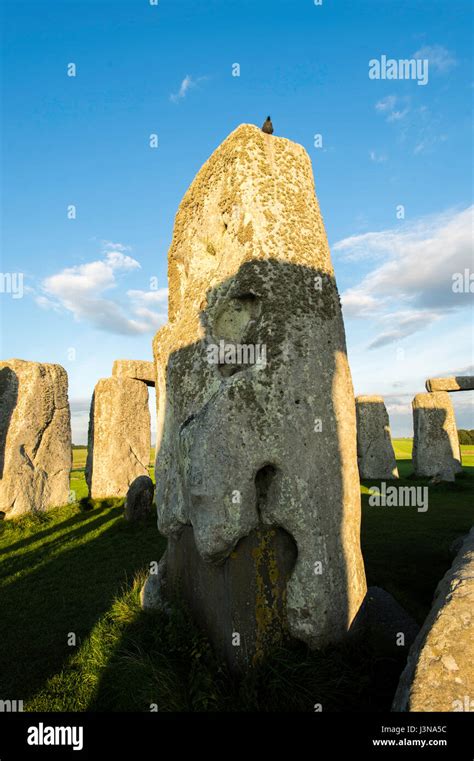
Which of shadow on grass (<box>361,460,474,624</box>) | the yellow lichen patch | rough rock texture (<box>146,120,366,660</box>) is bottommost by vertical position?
shadow on grass (<box>361,460,474,624</box>)

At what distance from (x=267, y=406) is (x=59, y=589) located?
16.3ft

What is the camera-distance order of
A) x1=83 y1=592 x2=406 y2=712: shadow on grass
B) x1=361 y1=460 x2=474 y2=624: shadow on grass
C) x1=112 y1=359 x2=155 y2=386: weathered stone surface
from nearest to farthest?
x1=83 y1=592 x2=406 y2=712: shadow on grass < x1=361 y1=460 x2=474 y2=624: shadow on grass < x1=112 y1=359 x2=155 y2=386: weathered stone surface

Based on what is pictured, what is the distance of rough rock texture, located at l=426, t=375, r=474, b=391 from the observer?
17.3 m

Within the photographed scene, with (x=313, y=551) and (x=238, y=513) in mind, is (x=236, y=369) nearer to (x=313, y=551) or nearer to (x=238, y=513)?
(x=238, y=513)

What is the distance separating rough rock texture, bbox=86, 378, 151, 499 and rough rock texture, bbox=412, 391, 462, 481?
9710 millimetres

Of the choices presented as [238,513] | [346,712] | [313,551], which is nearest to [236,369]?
[238,513]

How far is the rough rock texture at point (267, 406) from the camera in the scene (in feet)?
12.5

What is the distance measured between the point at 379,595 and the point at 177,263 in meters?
4.26

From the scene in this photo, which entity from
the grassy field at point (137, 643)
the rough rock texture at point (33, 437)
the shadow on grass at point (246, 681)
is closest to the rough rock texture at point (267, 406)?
the shadow on grass at point (246, 681)

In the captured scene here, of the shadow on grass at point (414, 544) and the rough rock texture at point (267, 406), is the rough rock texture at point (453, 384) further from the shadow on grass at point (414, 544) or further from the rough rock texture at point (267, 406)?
the rough rock texture at point (267, 406)

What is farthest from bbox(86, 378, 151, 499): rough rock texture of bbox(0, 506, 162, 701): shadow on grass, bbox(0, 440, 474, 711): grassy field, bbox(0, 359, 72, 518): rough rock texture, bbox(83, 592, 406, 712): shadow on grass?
bbox(83, 592, 406, 712): shadow on grass

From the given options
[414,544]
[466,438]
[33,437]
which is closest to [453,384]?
[414,544]

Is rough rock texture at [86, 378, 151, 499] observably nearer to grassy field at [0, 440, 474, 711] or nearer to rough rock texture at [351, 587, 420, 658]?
grassy field at [0, 440, 474, 711]

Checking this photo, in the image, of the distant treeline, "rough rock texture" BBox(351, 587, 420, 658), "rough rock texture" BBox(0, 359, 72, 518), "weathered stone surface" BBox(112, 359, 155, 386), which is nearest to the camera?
"rough rock texture" BBox(351, 587, 420, 658)
